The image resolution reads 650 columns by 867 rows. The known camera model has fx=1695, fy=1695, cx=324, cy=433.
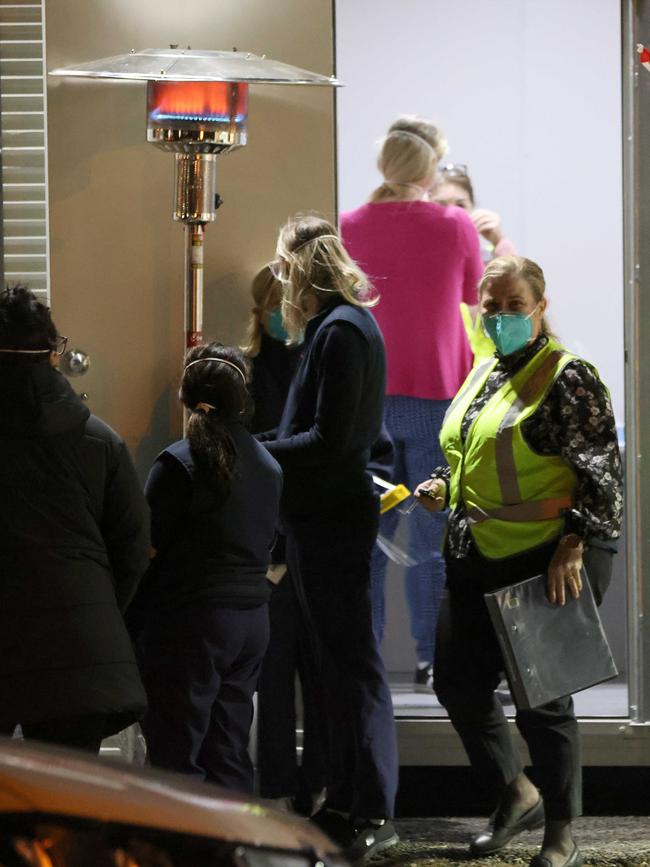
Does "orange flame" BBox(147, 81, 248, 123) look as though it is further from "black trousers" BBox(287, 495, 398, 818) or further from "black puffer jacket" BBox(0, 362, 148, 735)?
"black puffer jacket" BBox(0, 362, 148, 735)

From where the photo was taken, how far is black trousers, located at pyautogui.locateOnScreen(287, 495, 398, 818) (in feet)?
16.1

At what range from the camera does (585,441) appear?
4.56m

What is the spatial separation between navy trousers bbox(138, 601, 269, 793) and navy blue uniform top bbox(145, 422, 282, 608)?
54mm

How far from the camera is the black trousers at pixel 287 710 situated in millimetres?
5152

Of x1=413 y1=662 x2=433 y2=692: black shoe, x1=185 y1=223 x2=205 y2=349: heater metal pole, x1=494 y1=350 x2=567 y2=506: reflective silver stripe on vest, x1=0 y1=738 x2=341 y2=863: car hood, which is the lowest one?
x1=413 y1=662 x2=433 y2=692: black shoe

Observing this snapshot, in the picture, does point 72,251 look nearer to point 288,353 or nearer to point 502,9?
point 288,353

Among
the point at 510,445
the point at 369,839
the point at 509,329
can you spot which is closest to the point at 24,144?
the point at 509,329

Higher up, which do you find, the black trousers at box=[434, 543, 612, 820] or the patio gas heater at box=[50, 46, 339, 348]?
the patio gas heater at box=[50, 46, 339, 348]

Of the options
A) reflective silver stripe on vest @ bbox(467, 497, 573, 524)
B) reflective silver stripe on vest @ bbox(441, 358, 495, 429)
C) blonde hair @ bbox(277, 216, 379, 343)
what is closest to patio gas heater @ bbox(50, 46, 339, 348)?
blonde hair @ bbox(277, 216, 379, 343)

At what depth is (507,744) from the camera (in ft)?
16.1

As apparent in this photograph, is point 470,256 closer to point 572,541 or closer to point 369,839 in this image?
point 572,541

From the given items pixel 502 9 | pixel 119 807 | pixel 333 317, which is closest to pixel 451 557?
pixel 333 317

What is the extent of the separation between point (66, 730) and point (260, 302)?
73.5 inches

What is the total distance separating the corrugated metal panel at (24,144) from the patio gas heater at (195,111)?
154mm
